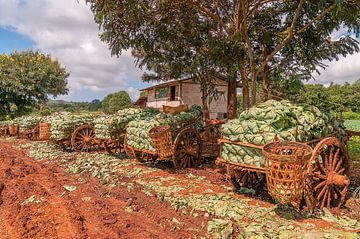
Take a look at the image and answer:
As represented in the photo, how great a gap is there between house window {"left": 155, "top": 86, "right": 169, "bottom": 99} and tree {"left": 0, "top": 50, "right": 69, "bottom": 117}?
1069cm

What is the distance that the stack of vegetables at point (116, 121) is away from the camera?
1105 centimetres

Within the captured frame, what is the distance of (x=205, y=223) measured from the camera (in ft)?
16.6

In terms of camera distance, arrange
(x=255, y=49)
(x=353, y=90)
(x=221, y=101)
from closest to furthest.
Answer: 1. (x=255, y=49)
2. (x=221, y=101)
3. (x=353, y=90)

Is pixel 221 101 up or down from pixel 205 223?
up

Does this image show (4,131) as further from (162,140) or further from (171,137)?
(162,140)

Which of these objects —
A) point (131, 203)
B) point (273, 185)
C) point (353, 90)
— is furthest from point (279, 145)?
point (353, 90)

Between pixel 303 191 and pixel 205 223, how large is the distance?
1.75 metres

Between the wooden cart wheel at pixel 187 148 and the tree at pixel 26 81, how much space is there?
24.1 metres

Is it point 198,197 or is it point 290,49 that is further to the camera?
point 290,49

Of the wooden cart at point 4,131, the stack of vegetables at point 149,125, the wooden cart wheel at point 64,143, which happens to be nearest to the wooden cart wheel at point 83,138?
the wooden cart wheel at point 64,143

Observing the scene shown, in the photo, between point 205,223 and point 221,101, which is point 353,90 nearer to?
point 221,101

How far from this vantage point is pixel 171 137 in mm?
8914

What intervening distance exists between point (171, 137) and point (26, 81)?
24664 millimetres

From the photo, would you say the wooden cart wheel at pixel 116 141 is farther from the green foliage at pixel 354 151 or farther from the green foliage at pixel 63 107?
the green foliage at pixel 63 107
